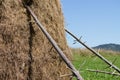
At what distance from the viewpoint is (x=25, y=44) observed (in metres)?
6.72

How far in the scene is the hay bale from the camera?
664 cm

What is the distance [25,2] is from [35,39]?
54 centimetres

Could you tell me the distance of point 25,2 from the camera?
269 inches

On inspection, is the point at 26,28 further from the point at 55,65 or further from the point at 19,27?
the point at 55,65

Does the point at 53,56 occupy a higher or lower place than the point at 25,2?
lower

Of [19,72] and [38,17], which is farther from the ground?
[38,17]

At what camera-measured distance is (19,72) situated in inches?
263

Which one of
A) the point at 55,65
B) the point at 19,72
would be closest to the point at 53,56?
the point at 55,65

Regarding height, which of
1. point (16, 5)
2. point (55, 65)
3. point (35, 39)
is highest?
point (16, 5)

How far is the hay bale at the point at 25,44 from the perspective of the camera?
21.8 feet

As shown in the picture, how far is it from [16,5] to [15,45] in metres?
0.57

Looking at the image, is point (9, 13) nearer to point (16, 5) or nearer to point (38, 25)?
point (16, 5)

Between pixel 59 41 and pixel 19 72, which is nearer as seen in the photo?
pixel 19 72

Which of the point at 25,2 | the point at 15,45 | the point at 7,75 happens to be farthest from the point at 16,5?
the point at 7,75
